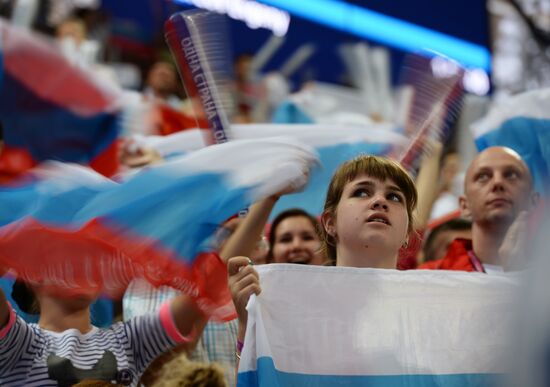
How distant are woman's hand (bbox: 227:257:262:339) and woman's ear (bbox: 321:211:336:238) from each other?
0.38 m

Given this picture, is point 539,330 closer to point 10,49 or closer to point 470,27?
point 10,49

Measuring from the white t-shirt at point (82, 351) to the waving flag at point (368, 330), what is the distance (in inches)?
18.4

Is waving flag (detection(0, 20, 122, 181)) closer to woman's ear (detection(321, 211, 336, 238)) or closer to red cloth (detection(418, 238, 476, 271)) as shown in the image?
red cloth (detection(418, 238, 476, 271))

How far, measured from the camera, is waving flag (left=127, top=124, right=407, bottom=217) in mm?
4211

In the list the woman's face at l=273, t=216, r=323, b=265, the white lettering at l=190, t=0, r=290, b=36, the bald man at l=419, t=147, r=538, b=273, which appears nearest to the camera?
the bald man at l=419, t=147, r=538, b=273

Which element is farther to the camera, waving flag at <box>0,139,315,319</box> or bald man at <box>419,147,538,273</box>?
bald man at <box>419,147,538,273</box>

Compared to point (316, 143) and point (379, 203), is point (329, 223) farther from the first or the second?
point (316, 143)

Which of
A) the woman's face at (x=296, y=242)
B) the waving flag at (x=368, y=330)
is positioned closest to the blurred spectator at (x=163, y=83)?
the woman's face at (x=296, y=242)

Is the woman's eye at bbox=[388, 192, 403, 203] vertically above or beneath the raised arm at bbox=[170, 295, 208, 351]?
above

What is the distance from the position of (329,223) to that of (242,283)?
45 cm

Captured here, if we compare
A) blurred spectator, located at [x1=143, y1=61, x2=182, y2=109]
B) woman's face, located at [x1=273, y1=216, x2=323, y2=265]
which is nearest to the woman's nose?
woman's face, located at [x1=273, y1=216, x2=323, y2=265]

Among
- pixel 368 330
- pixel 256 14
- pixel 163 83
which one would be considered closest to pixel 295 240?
pixel 368 330

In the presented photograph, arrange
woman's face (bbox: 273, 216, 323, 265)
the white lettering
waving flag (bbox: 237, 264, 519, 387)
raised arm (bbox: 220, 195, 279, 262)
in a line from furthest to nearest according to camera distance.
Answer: the white lettering, woman's face (bbox: 273, 216, 323, 265), raised arm (bbox: 220, 195, 279, 262), waving flag (bbox: 237, 264, 519, 387)

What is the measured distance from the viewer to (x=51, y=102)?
5609 mm
